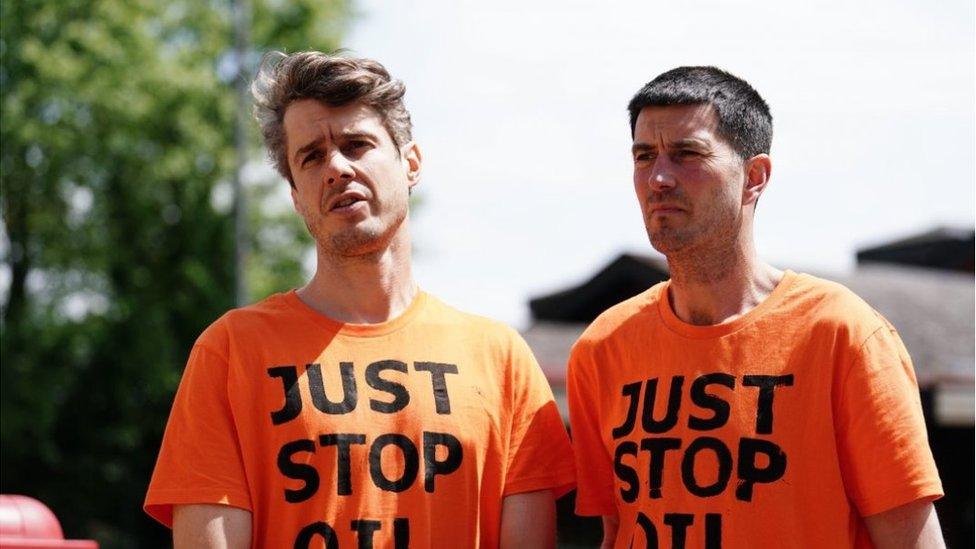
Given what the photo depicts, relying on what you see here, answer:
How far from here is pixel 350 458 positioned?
311 cm

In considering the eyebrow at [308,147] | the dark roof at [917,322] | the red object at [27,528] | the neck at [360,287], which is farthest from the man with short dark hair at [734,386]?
the dark roof at [917,322]

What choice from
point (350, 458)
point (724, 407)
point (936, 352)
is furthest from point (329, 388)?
point (936, 352)

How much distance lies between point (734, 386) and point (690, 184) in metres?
0.49

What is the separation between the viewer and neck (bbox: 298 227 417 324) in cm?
331

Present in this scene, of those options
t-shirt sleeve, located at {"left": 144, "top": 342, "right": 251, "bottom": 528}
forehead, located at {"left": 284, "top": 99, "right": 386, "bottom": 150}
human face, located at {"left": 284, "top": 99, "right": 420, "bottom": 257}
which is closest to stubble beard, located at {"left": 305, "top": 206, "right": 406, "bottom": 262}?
human face, located at {"left": 284, "top": 99, "right": 420, "bottom": 257}

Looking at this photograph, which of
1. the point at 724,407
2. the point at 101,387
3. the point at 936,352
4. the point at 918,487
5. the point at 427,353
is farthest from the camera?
the point at 101,387

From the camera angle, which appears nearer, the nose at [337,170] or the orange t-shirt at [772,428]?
the orange t-shirt at [772,428]

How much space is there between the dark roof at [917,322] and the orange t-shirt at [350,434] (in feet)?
18.3

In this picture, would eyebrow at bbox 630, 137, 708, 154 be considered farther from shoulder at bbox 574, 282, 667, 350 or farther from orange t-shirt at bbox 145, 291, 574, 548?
orange t-shirt at bbox 145, 291, 574, 548

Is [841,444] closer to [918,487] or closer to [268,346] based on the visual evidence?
[918,487]

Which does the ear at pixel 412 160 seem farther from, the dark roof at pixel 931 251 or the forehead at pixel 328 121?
the dark roof at pixel 931 251

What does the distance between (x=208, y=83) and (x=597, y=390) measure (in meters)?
18.8

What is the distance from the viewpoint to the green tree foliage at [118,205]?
1798 cm

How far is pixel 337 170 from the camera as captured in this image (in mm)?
3221
